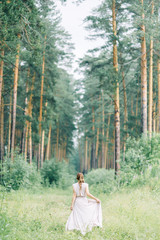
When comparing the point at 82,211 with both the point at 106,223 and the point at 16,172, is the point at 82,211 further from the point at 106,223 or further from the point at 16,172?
the point at 16,172

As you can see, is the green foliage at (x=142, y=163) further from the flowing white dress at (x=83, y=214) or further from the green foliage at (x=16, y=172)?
the green foliage at (x=16, y=172)

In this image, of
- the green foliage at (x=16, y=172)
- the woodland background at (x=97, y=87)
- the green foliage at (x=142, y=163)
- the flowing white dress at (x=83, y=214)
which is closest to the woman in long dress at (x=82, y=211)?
the flowing white dress at (x=83, y=214)

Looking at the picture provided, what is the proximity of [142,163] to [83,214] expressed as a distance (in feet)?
18.9

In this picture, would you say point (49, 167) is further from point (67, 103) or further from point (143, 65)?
point (67, 103)

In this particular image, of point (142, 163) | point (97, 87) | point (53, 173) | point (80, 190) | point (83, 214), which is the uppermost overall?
point (97, 87)

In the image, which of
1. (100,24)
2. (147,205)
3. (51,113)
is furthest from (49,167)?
(147,205)

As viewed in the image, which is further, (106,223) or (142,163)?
(142,163)

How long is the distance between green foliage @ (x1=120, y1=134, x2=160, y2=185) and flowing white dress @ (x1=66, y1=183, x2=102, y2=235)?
4.78 metres

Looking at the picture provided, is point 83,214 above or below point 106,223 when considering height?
above

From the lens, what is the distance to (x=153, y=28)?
43.1ft

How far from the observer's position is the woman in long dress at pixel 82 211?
253 inches

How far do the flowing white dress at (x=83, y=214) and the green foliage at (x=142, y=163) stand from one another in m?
4.78

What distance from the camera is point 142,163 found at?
11523mm

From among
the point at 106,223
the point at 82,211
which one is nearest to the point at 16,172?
the point at 106,223
